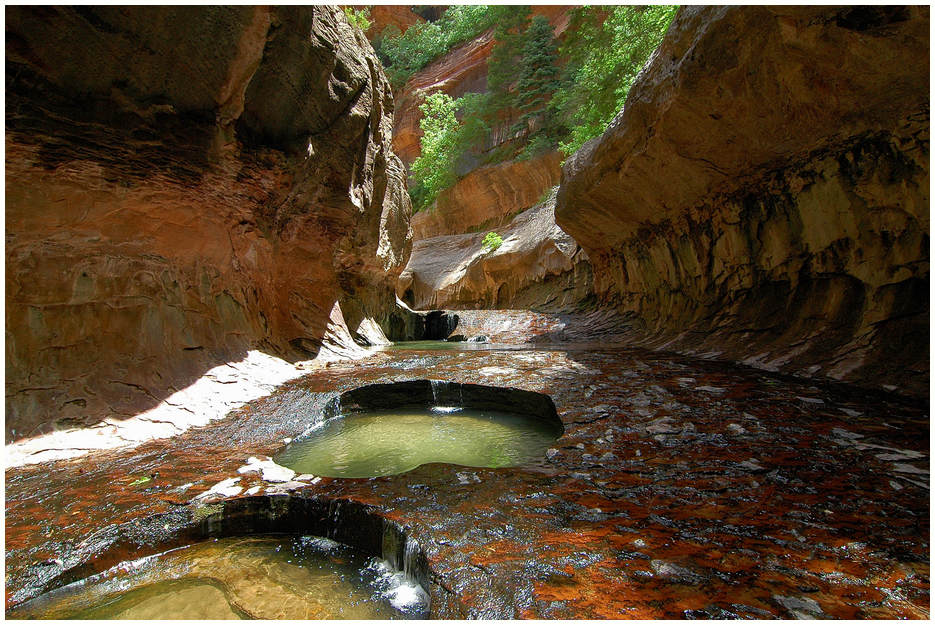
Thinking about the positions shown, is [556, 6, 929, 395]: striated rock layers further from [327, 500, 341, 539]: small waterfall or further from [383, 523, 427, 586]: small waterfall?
[327, 500, 341, 539]: small waterfall

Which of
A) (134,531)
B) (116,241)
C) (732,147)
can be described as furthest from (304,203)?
(732,147)

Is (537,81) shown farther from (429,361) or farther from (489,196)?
(429,361)

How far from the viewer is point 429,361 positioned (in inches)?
258

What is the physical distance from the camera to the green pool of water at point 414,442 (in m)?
2.98

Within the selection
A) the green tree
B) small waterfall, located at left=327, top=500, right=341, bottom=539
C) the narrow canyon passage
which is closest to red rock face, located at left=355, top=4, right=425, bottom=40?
the green tree

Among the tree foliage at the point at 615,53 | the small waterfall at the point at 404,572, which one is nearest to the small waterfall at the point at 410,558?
the small waterfall at the point at 404,572

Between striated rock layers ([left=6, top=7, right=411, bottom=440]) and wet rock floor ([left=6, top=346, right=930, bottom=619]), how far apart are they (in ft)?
3.90

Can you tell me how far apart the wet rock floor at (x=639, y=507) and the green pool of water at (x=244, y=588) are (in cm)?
12

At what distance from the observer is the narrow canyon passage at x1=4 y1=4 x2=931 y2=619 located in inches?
65.3

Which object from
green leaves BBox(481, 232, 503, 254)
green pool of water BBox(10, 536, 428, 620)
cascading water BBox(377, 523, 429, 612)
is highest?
green leaves BBox(481, 232, 503, 254)

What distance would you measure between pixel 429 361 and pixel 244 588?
4836 mm

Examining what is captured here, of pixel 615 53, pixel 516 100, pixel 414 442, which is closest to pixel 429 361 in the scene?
pixel 414 442

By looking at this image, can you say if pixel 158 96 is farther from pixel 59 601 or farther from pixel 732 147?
pixel 732 147

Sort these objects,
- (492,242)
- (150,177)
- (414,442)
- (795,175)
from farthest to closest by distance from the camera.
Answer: (492,242), (795,175), (150,177), (414,442)
